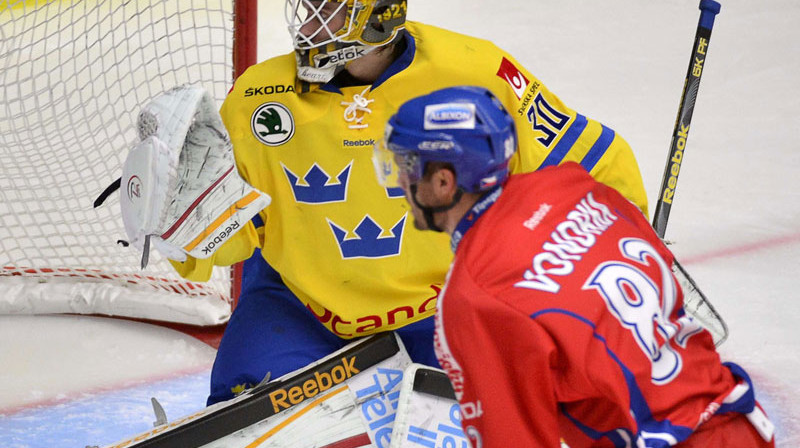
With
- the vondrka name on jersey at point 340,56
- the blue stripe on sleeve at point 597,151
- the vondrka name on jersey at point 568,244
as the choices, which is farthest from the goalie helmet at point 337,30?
the vondrka name on jersey at point 568,244

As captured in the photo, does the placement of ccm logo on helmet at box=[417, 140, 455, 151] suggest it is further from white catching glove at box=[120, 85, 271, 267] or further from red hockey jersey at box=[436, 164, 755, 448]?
white catching glove at box=[120, 85, 271, 267]

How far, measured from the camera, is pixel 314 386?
7.19 feet

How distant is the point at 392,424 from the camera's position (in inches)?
86.0

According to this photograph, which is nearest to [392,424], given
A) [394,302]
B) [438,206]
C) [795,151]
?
[394,302]

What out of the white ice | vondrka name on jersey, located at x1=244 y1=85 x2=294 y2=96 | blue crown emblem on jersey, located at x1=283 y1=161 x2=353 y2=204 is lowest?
the white ice

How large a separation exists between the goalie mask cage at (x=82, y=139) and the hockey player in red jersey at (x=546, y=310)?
180 centimetres

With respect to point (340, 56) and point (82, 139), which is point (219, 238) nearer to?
point (340, 56)

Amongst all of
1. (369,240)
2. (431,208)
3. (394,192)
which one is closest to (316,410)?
(369,240)

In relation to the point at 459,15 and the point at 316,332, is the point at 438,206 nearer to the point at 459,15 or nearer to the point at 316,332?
the point at 316,332

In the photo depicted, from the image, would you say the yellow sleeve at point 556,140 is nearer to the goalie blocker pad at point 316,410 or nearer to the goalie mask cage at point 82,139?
the goalie blocker pad at point 316,410

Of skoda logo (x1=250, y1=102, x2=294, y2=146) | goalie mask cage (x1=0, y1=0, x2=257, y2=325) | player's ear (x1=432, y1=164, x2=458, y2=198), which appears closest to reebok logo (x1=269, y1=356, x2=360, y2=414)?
skoda logo (x1=250, y1=102, x2=294, y2=146)

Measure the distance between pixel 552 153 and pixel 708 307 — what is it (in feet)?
1.47

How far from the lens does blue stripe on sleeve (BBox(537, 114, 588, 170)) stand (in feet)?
7.23

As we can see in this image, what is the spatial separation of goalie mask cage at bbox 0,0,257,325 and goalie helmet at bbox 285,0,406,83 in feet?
3.46
